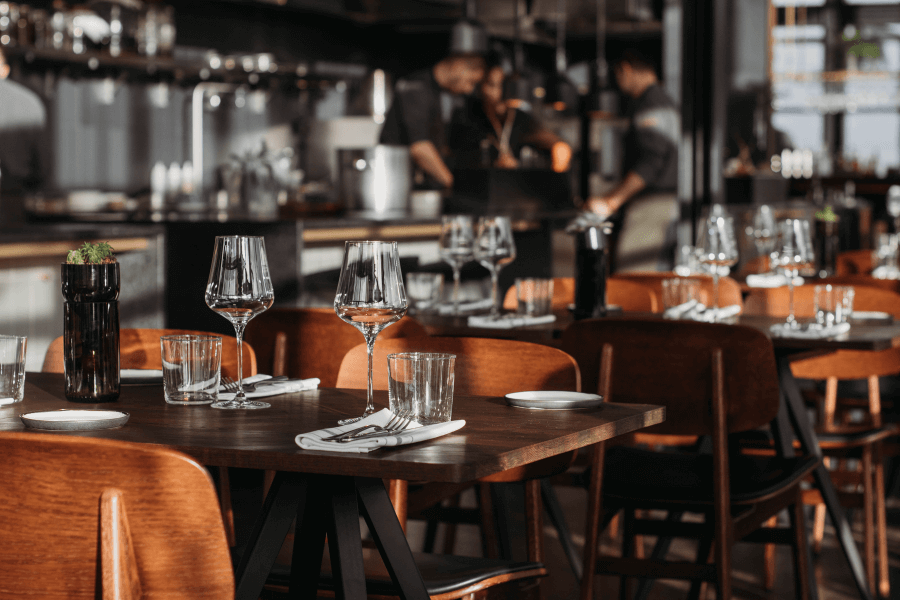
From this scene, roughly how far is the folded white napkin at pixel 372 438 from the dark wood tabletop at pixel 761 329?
1.14 metres

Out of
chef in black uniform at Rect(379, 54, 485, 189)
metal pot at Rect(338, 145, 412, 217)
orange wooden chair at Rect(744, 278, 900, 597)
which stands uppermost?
chef in black uniform at Rect(379, 54, 485, 189)

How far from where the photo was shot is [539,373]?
2148 millimetres

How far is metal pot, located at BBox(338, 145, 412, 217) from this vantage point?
557cm

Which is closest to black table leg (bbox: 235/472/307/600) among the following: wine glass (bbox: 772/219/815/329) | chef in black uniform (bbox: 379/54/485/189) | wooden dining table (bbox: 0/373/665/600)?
wooden dining table (bbox: 0/373/665/600)

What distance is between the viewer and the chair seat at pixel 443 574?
65.7 inches

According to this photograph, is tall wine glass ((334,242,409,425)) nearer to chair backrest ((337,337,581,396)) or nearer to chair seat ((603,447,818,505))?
chair backrest ((337,337,581,396))

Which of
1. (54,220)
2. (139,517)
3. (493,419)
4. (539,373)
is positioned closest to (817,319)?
(539,373)

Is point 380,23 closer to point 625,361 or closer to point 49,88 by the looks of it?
point 49,88

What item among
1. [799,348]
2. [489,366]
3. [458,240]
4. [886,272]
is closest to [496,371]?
[489,366]

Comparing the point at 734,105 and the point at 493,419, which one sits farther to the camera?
the point at 734,105

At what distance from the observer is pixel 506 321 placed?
10.0 feet

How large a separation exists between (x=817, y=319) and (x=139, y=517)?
226 centimetres

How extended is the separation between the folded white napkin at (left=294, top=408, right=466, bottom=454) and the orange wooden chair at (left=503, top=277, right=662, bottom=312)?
7.87 ft

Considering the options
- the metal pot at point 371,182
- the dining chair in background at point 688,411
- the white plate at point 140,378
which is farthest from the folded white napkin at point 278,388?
the metal pot at point 371,182
